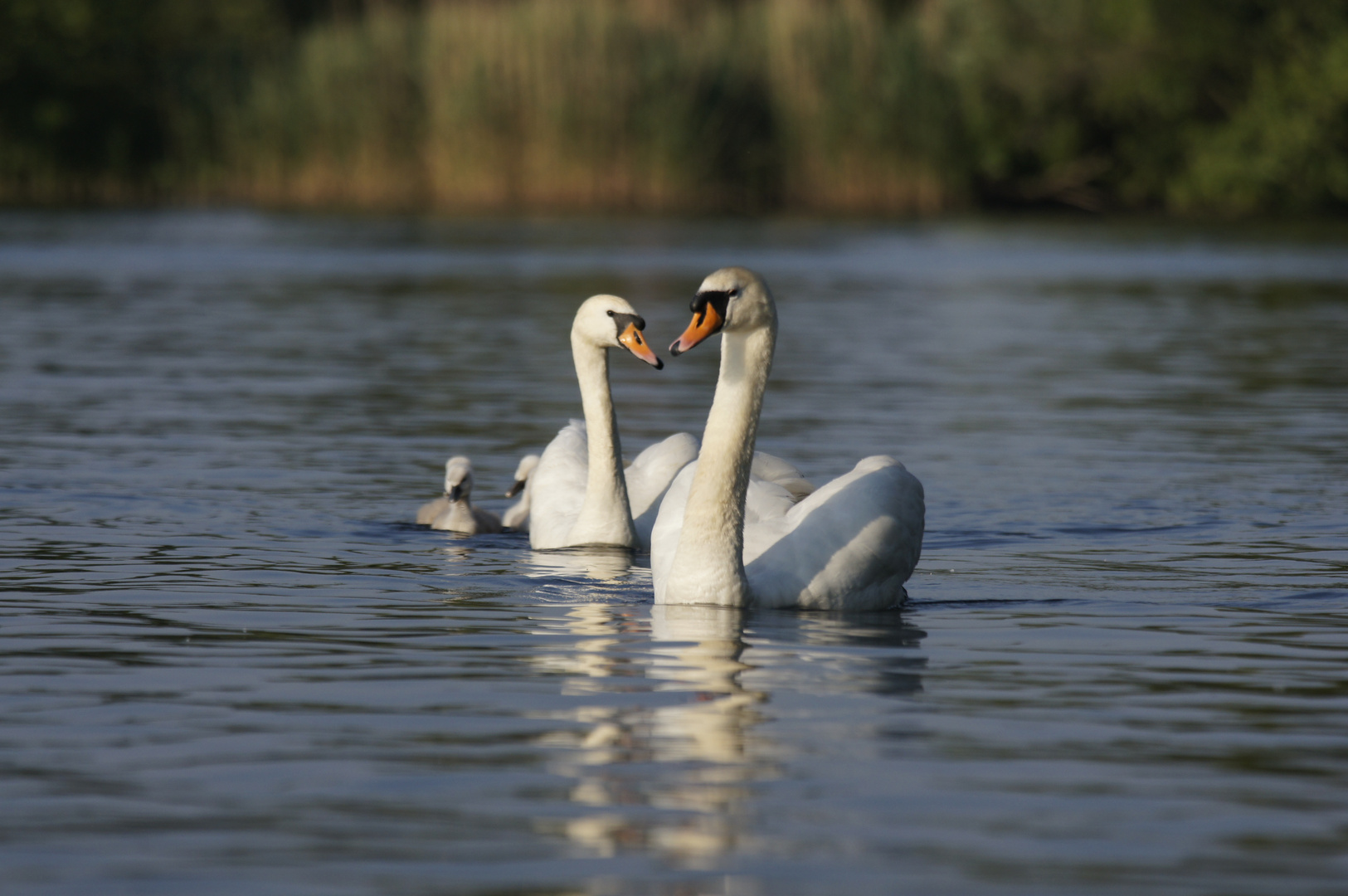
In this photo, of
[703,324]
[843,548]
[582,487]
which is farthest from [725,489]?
[582,487]

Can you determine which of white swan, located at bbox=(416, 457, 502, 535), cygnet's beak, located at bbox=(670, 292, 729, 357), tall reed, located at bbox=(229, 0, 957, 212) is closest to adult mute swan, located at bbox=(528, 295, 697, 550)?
white swan, located at bbox=(416, 457, 502, 535)

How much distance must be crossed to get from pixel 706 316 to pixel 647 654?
1.27 m

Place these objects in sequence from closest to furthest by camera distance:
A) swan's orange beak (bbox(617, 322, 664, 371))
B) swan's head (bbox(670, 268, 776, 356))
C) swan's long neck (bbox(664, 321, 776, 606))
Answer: swan's head (bbox(670, 268, 776, 356))
swan's long neck (bbox(664, 321, 776, 606))
swan's orange beak (bbox(617, 322, 664, 371))

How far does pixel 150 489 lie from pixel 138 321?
40.2ft

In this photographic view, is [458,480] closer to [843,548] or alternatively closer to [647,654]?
[843,548]

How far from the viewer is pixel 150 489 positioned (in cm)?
1125

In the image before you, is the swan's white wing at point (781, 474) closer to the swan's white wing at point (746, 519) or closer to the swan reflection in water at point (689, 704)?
the swan's white wing at point (746, 519)

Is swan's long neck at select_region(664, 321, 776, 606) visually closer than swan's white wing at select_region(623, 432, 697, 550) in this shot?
Yes

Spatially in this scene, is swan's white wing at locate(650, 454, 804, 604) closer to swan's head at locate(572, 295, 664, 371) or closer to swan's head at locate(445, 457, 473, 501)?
swan's head at locate(572, 295, 664, 371)

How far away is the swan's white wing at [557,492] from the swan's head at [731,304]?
2.25m

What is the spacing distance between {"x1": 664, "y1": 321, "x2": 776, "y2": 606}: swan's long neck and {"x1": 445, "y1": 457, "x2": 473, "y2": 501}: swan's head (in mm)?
2325

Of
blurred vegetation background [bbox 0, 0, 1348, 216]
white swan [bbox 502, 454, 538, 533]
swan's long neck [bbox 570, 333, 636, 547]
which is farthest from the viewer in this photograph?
blurred vegetation background [bbox 0, 0, 1348, 216]

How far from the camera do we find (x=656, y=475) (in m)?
10.6

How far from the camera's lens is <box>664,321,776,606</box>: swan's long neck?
787cm
